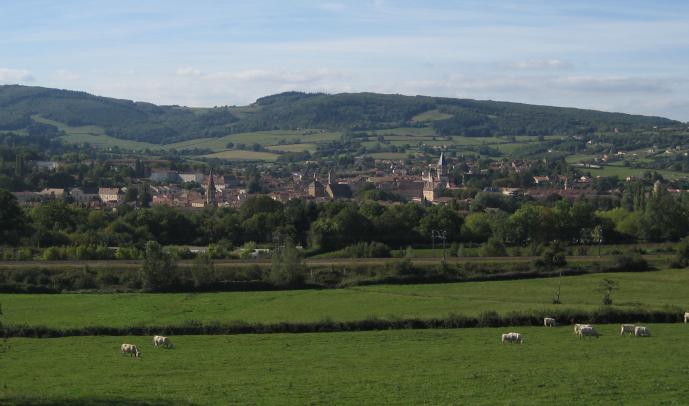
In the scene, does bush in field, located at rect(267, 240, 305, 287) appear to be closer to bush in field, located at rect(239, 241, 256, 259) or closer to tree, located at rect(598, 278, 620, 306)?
bush in field, located at rect(239, 241, 256, 259)

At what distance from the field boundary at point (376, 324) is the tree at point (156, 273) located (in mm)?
12178

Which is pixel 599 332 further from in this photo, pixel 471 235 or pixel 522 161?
pixel 522 161

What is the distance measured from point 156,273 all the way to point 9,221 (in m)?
23.6

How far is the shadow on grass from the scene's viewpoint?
17.6 meters

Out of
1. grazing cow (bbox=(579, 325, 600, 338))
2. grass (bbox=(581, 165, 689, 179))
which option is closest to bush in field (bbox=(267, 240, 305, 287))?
grazing cow (bbox=(579, 325, 600, 338))

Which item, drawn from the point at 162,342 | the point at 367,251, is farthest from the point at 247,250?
the point at 162,342

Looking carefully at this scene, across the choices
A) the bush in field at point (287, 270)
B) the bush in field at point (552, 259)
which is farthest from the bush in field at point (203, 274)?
the bush in field at point (552, 259)

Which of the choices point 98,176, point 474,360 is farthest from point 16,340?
point 98,176

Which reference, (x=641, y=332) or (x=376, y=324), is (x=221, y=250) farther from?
(x=641, y=332)

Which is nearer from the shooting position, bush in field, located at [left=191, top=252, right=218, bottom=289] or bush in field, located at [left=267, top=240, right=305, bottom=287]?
bush in field, located at [left=191, top=252, right=218, bottom=289]

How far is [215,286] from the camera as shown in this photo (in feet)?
149

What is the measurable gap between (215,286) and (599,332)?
65.0 feet

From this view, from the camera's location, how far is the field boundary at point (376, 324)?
105 ft

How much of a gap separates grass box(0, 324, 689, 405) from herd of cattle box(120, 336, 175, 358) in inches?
12.5
